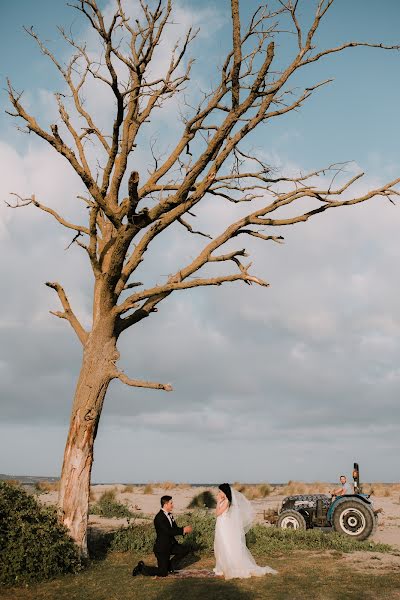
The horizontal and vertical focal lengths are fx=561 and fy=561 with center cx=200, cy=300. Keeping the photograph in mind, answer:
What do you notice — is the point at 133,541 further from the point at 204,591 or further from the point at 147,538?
the point at 204,591

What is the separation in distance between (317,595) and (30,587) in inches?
198

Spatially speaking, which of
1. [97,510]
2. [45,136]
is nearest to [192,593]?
[45,136]

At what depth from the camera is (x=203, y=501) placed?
29.2m

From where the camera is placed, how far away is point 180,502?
29.6 metres

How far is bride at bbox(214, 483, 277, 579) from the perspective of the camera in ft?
36.1

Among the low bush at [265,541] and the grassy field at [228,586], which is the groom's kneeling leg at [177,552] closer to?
the grassy field at [228,586]

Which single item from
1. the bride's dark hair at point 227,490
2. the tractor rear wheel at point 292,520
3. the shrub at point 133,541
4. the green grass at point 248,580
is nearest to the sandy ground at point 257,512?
the green grass at point 248,580

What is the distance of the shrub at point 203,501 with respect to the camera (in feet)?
92.0

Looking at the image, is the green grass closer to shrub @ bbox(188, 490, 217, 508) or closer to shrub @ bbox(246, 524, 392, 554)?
shrub @ bbox(246, 524, 392, 554)

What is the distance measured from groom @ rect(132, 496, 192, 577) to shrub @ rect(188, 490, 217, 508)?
16.6 m

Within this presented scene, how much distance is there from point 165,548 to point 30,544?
2.70 meters

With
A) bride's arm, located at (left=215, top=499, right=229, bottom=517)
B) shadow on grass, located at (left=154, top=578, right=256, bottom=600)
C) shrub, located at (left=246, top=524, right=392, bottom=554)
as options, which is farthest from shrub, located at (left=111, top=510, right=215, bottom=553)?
shadow on grass, located at (left=154, top=578, right=256, bottom=600)

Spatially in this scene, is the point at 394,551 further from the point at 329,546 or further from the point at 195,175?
the point at 195,175

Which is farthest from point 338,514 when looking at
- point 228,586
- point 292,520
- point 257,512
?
point 257,512
